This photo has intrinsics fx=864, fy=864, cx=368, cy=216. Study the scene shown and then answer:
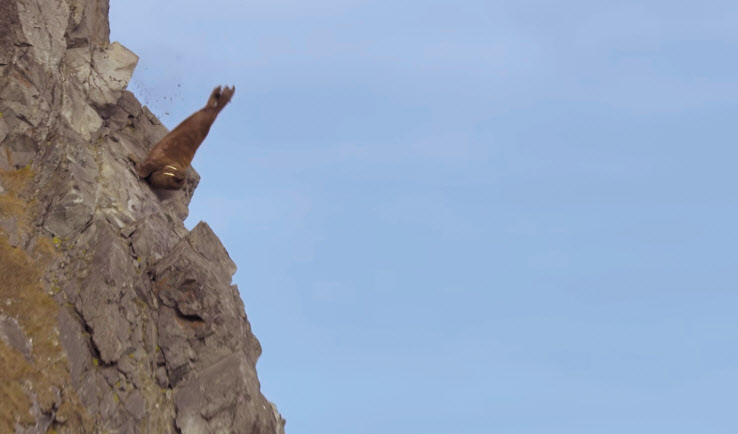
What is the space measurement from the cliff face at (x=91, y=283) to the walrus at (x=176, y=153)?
23.0 inches

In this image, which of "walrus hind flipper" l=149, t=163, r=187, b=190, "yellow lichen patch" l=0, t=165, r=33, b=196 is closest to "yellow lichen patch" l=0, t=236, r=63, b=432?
"yellow lichen patch" l=0, t=165, r=33, b=196

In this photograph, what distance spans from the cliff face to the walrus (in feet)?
1.91

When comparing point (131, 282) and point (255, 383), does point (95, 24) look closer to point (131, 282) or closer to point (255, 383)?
point (131, 282)

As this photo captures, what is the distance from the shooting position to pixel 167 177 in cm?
2947

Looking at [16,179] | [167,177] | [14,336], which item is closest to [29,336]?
[14,336]

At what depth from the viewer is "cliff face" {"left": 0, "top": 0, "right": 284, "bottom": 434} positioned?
825 inches

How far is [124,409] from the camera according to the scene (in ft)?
71.2

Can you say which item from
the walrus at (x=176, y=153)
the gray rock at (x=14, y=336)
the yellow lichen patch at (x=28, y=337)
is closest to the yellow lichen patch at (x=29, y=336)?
the yellow lichen patch at (x=28, y=337)

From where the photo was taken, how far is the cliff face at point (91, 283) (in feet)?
68.7

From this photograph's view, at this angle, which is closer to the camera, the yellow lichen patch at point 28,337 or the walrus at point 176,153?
the yellow lichen patch at point 28,337

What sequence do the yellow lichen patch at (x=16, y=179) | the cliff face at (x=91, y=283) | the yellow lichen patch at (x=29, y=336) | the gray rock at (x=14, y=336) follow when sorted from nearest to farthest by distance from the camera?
the yellow lichen patch at (x=29, y=336) < the gray rock at (x=14, y=336) < the cliff face at (x=91, y=283) < the yellow lichen patch at (x=16, y=179)

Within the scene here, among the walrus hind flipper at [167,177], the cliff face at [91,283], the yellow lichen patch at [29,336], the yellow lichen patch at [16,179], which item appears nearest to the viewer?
the yellow lichen patch at [29,336]

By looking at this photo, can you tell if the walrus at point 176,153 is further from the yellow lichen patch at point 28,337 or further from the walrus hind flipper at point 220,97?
the yellow lichen patch at point 28,337

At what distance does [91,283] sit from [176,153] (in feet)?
25.4
